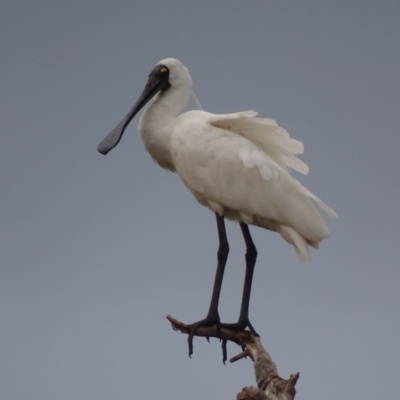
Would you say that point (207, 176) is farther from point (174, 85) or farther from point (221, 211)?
→ point (174, 85)

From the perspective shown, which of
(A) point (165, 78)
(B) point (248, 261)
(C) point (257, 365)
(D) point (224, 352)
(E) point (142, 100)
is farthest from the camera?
(E) point (142, 100)

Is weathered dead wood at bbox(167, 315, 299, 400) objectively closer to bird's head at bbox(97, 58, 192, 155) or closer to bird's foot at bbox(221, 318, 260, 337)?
bird's foot at bbox(221, 318, 260, 337)

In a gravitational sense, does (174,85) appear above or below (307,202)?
above

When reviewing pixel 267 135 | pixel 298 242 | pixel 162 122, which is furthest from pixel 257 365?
pixel 162 122

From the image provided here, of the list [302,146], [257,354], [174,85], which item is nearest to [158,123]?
[174,85]

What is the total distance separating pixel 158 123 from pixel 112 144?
1.32m

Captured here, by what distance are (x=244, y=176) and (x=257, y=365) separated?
8.91ft

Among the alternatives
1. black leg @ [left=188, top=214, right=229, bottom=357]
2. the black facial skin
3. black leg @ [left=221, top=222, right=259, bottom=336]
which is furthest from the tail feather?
the black facial skin

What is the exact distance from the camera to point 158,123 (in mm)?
17078

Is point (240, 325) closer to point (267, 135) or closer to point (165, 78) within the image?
point (267, 135)

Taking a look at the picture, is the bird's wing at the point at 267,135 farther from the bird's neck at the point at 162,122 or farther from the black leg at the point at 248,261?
the black leg at the point at 248,261

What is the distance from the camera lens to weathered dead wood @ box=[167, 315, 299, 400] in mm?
13250

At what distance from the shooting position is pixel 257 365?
14.6 metres

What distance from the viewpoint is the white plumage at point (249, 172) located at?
16375 mm
